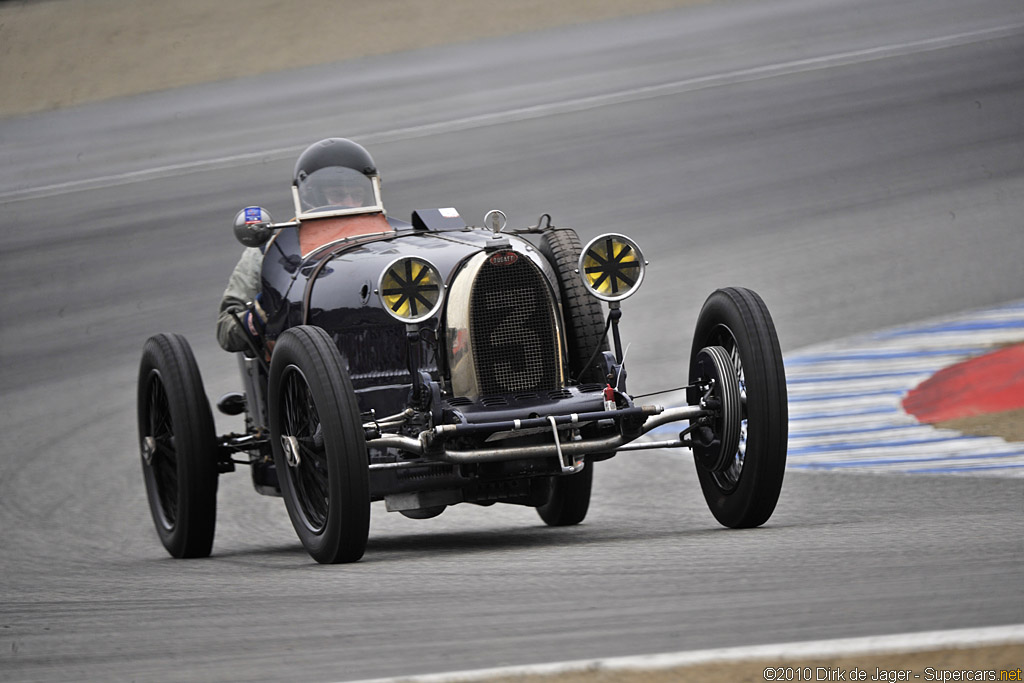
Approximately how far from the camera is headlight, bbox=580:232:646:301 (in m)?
7.46

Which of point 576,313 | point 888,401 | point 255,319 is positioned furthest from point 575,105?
point 576,313

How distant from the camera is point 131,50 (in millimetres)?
25812

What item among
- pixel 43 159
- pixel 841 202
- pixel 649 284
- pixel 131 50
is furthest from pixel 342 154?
pixel 131 50

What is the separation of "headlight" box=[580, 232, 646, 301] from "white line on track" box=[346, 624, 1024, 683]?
10.9 feet

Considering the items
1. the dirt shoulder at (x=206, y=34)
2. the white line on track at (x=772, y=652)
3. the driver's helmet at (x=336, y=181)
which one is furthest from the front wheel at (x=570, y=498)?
the dirt shoulder at (x=206, y=34)

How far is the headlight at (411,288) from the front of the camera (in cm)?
717

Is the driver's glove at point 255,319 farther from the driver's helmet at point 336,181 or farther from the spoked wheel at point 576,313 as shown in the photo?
the spoked wheel at point 576,313

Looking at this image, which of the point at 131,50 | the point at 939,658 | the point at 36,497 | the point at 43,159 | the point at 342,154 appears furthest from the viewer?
the point at 131,50

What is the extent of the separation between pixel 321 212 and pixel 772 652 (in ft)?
18.2

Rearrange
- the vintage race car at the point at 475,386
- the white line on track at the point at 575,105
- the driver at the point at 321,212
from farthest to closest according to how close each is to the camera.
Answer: the white line on track at the point at 575,105 < the driver at the point at 321,212 < the vintage race car at the point at 475,386

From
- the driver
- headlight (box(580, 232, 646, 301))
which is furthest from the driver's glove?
headlight (box(580, 232, 646, 301))

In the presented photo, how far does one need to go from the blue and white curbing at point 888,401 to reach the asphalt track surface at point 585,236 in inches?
16.2

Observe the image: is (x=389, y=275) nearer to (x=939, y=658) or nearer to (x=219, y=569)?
(x=219, y=569)

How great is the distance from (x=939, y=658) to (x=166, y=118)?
2167 centimetres
